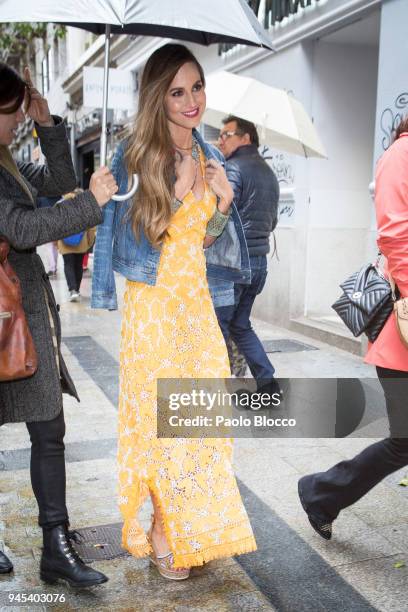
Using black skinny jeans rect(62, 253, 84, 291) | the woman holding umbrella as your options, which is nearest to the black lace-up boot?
the woman holding umbrella

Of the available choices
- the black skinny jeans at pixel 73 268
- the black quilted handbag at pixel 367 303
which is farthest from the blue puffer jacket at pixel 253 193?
the black skinny jeans at pixel 73 268

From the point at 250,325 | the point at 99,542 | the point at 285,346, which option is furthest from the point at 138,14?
the point at 285,346

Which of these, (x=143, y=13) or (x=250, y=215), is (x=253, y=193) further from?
(x=143, y=13)

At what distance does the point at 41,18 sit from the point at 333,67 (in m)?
6.29

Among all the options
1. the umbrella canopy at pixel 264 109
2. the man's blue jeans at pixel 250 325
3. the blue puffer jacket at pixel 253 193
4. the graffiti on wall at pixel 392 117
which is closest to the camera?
the blue puffer jacket at pixel 253 193

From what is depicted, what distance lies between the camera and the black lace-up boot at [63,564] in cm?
267

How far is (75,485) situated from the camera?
373cm

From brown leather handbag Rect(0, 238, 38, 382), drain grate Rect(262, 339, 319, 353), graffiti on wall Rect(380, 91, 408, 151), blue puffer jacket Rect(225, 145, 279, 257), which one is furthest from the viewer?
drain grate Rect(262, 339, 319, 353)

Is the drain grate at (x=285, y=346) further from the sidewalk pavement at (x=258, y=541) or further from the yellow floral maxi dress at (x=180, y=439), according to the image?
the yellow floral maxi dress at (x=180, y=439)

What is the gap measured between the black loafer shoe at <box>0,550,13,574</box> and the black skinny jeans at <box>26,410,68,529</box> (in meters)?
0.25

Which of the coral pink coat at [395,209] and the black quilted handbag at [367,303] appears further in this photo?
the black quilted handbag at [367,303]

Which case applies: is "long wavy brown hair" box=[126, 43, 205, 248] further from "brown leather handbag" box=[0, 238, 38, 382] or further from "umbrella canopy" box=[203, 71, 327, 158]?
"umbrella canopy" box=[203, 71, 327, 158]

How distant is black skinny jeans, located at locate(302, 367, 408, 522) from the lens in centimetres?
277

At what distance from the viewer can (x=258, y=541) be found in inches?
124
